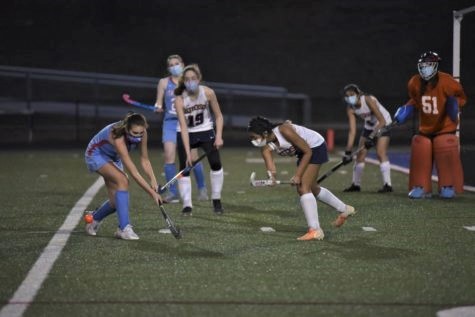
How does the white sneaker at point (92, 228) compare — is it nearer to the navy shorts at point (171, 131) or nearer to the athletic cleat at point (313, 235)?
the athletic cleat at point (313, 235)

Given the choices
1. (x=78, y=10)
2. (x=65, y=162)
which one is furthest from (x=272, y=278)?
(x=78, y=10)

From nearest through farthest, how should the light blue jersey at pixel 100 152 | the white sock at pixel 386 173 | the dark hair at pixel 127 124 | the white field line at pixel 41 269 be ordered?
the white field line at pixel 41 269, the dark hair at pixel 127 124, the light blue jersey at pixel 100 152, the white sock at pixel 386 173

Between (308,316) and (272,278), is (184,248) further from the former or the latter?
(308,316)

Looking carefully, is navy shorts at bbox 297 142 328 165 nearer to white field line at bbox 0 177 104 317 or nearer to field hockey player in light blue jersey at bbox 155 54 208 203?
white field line at bbox 0 177 104 317

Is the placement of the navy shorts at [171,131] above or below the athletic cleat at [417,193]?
above

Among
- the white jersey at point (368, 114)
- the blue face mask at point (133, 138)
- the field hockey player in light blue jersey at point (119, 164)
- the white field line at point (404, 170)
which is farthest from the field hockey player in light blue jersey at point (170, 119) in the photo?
the white field line at point (404, 170)

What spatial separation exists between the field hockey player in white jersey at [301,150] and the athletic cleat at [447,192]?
3041 millimetres

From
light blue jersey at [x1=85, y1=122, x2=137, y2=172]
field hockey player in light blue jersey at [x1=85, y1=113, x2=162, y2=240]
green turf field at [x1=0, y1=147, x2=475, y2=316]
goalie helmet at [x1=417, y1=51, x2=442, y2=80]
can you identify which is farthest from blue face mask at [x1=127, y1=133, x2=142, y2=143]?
goalie helmet at [x1=417, y1=51, x2=442, y2=80]

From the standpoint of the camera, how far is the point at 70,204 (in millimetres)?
10250

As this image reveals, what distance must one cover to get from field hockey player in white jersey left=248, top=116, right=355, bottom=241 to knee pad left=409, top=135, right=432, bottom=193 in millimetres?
2954

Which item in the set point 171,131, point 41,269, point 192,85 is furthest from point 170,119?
point 41,269

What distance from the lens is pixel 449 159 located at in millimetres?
10633

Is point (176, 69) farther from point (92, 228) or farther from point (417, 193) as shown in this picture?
point (417, 193)

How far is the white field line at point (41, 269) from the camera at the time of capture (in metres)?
5.25
